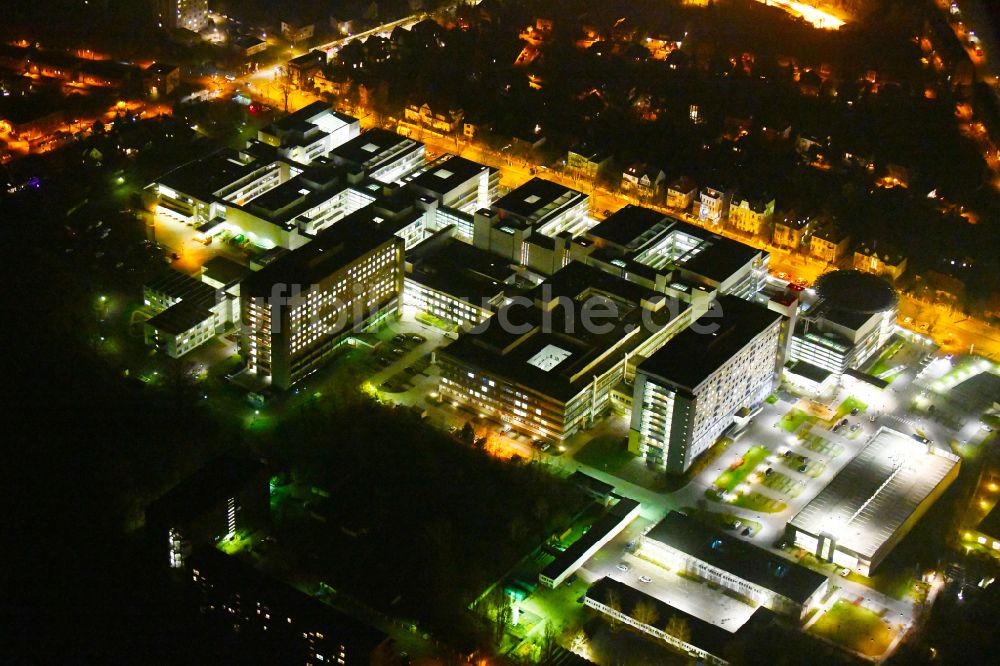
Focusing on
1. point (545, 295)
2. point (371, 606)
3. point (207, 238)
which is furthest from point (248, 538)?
point (207, 238)

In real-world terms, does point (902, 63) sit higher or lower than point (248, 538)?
higher

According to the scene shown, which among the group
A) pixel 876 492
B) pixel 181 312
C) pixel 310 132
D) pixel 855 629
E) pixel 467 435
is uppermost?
pixel 310 132

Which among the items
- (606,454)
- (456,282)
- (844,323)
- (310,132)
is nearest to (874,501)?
(606,454)

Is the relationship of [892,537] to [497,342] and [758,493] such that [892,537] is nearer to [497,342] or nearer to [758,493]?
[758,493]

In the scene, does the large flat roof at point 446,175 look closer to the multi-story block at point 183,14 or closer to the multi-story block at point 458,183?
the multi-story block at point 458,183

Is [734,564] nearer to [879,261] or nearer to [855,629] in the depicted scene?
[855,629]

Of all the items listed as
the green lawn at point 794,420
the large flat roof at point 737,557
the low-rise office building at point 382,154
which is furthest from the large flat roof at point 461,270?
the large flat roof at point 737,557

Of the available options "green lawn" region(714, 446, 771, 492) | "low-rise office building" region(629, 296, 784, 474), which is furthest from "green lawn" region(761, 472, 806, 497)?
"low-rise office building" region(629, 296, 784, 474)
